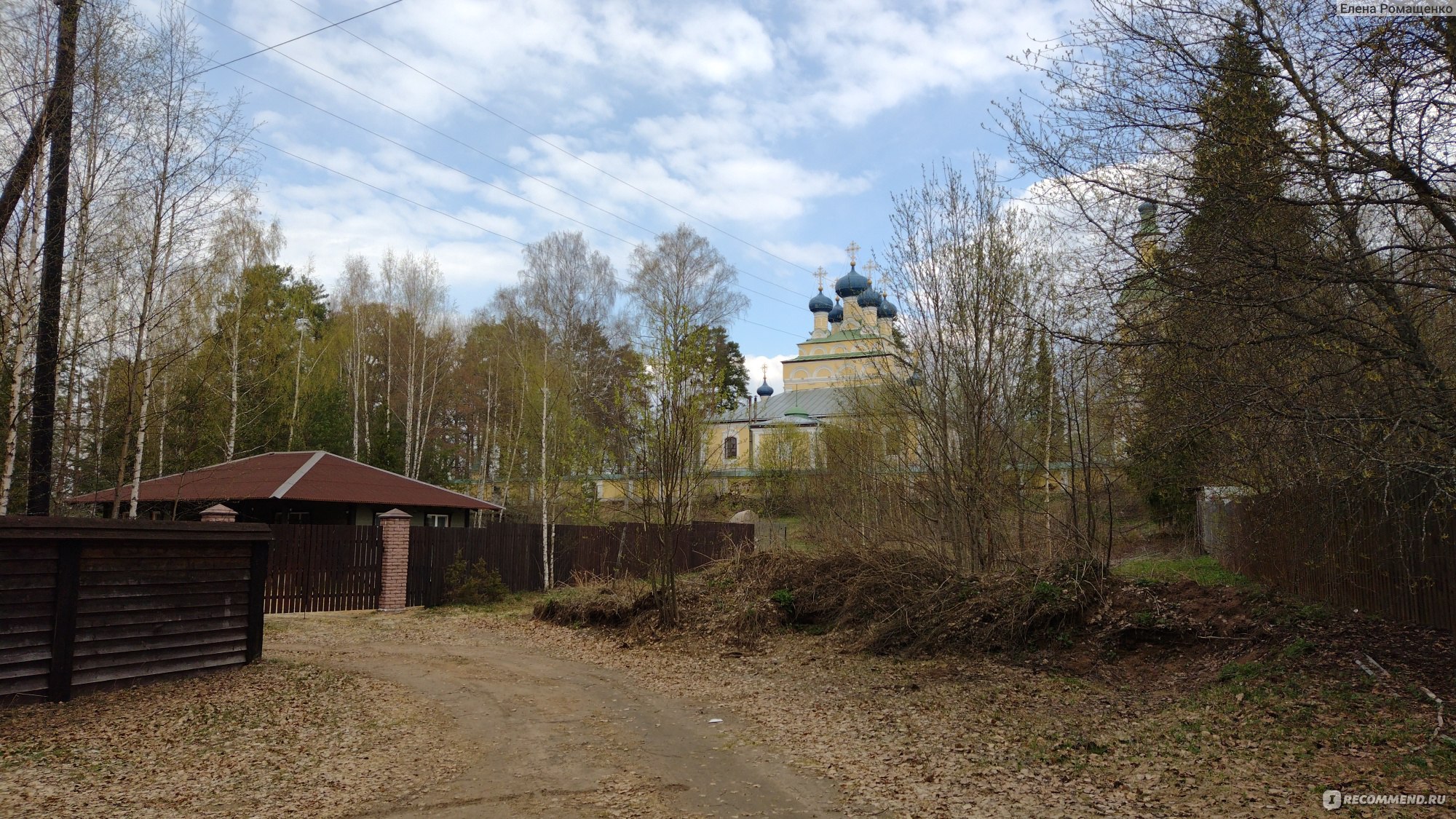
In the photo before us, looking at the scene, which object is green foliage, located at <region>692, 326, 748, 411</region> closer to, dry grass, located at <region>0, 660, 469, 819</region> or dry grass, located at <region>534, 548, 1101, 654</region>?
dry grass, located at <region>534, 548, 1101, 654</region>

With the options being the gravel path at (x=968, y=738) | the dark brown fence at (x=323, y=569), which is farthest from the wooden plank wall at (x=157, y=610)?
the dark brown fence at (x=323, y=569)

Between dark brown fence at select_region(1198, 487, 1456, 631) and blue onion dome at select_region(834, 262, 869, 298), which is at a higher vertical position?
blue onion dome at select_region(834, 262, 869, 298)

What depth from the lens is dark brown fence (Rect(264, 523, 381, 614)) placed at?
17.6 meters

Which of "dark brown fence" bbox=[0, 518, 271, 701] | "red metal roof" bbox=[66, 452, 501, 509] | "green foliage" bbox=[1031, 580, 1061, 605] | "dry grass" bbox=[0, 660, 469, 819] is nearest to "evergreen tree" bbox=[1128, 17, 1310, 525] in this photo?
"green foliage" bbox=[1031, 580, 1061, 605]

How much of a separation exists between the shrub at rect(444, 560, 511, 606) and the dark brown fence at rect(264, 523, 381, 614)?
62.2 inches

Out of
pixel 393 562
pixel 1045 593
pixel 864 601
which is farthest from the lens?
pixel 393 562

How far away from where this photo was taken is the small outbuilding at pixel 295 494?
2106 cm

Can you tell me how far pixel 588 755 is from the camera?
23.1 feet

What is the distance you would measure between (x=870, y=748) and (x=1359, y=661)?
15.1ft

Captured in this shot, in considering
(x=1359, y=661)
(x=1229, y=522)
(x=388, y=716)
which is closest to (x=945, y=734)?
(x=1359, y=661)

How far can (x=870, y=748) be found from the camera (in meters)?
7.26

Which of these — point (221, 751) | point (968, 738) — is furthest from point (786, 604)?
point (221, 751)

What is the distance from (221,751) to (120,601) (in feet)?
9.38

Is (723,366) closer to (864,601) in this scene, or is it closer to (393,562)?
(864,601)
